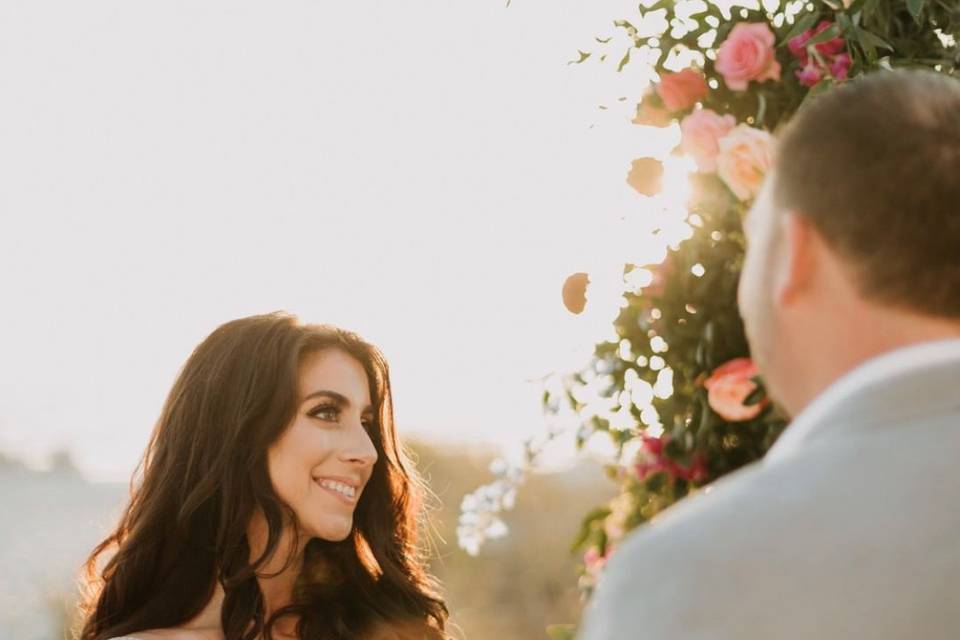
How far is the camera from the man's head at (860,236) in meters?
1.27

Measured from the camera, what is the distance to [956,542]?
1115 millimetres

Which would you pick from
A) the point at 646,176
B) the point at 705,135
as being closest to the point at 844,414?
the point at 705,135

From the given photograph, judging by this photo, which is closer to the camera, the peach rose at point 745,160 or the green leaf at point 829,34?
the peach rose at point 745,160

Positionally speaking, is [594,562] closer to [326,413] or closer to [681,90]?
[681,90]

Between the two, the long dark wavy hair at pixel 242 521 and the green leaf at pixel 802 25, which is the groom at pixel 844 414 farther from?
the long dark wavy hair at pixel 242 521

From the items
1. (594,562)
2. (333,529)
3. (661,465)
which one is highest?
(661,465)

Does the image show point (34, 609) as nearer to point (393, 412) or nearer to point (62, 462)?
point (62, 462)

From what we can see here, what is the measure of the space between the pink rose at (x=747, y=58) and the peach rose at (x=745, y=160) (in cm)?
18

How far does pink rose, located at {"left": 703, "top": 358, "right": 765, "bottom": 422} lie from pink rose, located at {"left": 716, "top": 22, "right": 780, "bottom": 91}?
1.67ft

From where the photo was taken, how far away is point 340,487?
12.7ft

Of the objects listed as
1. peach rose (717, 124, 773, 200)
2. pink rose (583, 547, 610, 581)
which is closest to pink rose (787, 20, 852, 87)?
peach rose (717, 124, 773, 200)

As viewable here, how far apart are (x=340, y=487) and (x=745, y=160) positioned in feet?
6.83

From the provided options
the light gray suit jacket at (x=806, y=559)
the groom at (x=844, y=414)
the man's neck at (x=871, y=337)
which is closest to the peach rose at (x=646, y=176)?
the groom at (x=844, y=414)

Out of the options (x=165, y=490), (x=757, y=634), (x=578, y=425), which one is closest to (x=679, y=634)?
(x=757, y=634)
